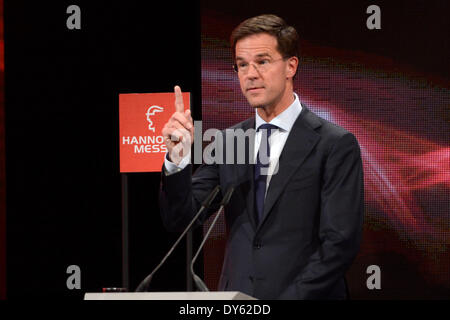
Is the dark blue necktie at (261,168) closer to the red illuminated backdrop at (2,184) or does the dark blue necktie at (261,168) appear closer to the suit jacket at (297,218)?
the suit jacket at (297,218)

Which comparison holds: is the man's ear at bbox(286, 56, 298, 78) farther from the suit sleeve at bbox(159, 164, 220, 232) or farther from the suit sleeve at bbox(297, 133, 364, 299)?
the suit sleeve at bbox(159, 164, 220, 232)

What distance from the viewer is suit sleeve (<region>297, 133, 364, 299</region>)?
2340 millimetres

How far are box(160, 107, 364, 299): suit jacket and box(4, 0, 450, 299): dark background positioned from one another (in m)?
2.17

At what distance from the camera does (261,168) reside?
2.65 metres

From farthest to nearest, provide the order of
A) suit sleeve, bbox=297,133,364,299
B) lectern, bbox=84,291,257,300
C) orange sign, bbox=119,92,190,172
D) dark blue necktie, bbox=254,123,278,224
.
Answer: orange sign, bbox=119,92,190,172 < dark blue necktie, bbox=254,123,278,224 < suit sleeve, bbox=297,133,364,299 < lectern, bbox=84,291,257,300

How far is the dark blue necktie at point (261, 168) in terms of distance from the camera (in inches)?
101

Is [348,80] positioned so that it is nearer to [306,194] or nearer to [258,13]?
[258,13]

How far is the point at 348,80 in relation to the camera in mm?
4355

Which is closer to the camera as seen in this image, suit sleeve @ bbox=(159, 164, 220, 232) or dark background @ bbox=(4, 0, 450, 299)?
suit sleeve @ bbox=(159, 164, 220, 232)

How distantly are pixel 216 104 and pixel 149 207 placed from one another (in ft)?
3.03

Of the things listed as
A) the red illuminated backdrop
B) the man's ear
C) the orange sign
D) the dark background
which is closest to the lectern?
the man's ear

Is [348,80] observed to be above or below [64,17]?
below

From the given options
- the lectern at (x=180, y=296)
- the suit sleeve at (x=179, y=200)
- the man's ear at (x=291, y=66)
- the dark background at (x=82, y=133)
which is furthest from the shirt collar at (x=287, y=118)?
the dark background at (x=82, y=133)
